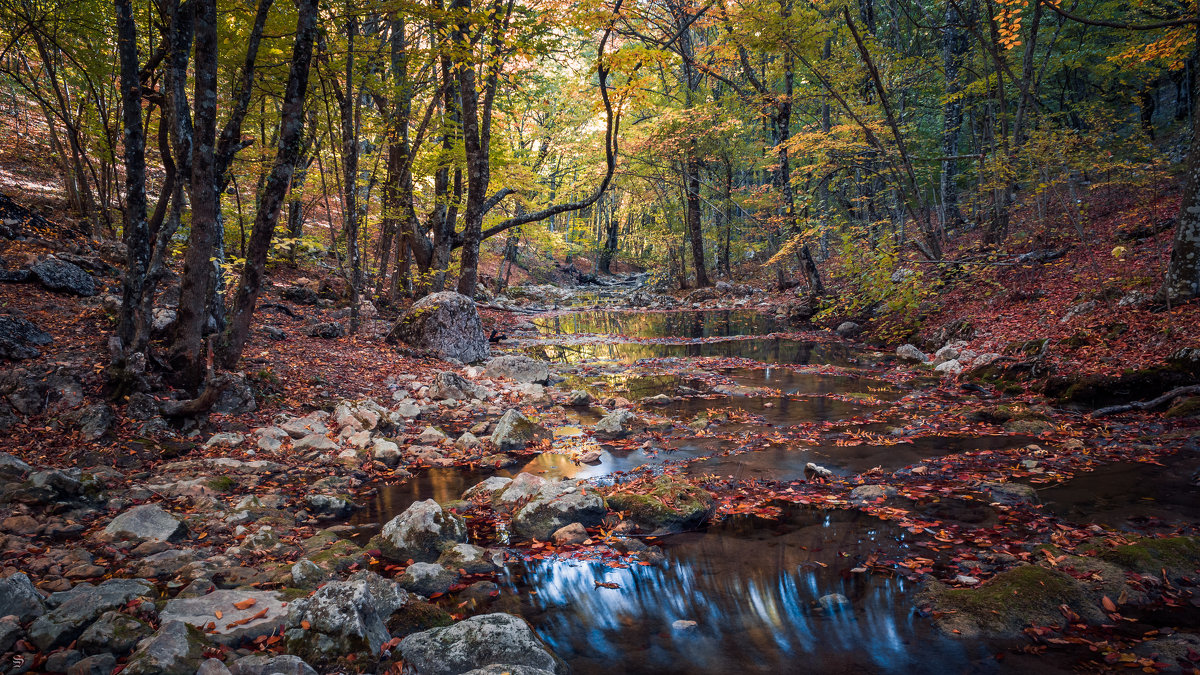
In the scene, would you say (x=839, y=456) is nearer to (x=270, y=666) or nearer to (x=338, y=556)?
(x=338, y=556)

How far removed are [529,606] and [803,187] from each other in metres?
28.9

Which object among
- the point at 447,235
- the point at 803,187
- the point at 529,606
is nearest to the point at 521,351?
the point at 447,235

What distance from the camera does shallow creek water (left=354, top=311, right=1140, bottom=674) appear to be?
3.19 meters

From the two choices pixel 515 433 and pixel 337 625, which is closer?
pixel 337 625

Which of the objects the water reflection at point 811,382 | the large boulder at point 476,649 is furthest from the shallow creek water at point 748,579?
the water reflection at point 811,382

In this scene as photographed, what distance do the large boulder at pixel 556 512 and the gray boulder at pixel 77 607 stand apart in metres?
2.68

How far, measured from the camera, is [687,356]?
1415 centimetres

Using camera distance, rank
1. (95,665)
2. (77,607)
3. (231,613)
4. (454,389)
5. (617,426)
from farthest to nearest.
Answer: (454,389), (617,426), (231,613), (77,607), (95,665)

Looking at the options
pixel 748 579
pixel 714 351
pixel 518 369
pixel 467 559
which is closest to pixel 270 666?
pixel 467 559

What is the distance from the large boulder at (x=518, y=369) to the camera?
10.8m

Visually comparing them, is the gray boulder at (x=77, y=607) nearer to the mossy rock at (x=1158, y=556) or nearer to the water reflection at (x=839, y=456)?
the water reflection at (x=839, y=456)

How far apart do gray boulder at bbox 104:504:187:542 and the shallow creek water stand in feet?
4.60

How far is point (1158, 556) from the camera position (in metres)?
3.68

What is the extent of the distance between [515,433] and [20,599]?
15.8ft
